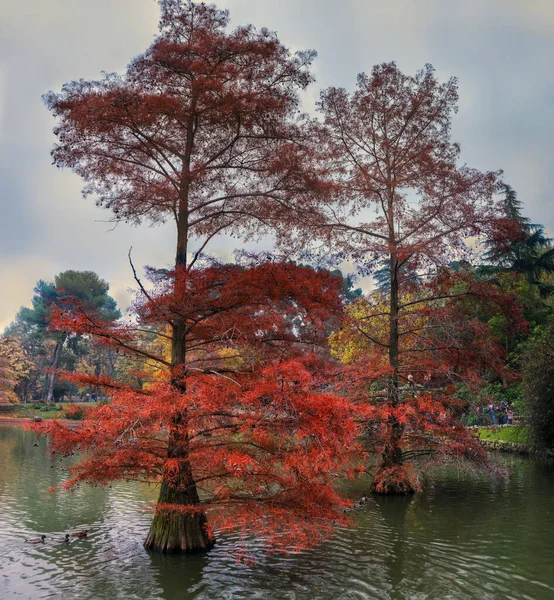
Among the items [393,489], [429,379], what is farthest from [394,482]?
[429,379]

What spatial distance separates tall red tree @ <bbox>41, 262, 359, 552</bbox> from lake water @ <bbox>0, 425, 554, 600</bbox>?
60 cm

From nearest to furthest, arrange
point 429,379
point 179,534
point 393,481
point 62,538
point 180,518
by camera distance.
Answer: point 179,534 → point 180,518 → point 62,538 → point 393,481 → point 429,379

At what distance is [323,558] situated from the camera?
8.73 m

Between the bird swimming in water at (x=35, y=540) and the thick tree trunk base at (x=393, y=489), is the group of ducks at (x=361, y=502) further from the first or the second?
the bird swimming in water at (x=35, y=540)

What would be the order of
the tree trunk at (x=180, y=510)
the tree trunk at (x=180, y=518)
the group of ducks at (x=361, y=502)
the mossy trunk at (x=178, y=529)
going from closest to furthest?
1. the tree trunk at (x=180, y=510)
2. the tree trunk at (x=180, y=518)
3. the mossy trunk at (x=178, y=529)
4. the group of ducks at (x=361, y=502)

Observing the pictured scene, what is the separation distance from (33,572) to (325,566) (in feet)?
14.4

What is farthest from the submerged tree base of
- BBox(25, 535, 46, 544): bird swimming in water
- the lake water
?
BBox(25, 535, 46, 544): bird swimming in water

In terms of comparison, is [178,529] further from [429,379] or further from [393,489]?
[429,379]

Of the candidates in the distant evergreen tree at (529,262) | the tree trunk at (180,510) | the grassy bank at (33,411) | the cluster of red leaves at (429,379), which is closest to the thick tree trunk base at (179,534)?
the tree trunk at (180,510)

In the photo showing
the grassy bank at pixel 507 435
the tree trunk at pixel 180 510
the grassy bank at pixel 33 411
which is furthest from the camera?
the grassy bank at pixel 33 411

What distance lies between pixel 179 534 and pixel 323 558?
237cm

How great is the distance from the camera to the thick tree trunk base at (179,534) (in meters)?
8.56

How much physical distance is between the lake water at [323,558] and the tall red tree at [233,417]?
1.98ft

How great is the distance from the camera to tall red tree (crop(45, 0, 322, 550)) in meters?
8.73
